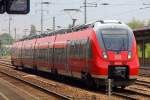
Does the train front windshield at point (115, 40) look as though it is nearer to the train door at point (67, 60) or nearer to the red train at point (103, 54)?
the red train at point (103, 54)

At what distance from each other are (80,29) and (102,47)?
13.4ft

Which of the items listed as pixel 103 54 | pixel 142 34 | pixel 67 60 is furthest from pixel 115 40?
pixel 142 34

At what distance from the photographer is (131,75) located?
67.2 feet

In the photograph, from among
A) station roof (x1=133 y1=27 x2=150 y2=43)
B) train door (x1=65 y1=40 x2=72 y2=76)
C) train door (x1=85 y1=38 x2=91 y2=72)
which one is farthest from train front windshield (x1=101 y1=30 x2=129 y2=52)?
station roof (x1=133 y1=27 x2=150 y2=43)

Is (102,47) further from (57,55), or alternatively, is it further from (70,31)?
(57,55)

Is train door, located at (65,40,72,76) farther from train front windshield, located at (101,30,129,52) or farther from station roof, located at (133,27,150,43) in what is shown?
station roof, located at (133,27,150,43)

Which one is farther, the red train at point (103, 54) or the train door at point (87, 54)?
the train door at point (87, 54)

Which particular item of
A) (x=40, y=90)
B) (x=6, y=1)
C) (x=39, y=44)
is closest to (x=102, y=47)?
(x=40, y=90)

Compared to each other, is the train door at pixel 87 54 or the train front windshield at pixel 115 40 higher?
the train front windshield at pixel 115 40

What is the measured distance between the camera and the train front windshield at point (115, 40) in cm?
2062

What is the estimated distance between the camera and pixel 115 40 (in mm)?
20859

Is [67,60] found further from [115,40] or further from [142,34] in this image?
[142,34]

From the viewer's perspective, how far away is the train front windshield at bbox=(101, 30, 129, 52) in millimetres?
20625


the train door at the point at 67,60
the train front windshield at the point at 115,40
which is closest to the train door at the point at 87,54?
the train front windshield at the point at 115,40
